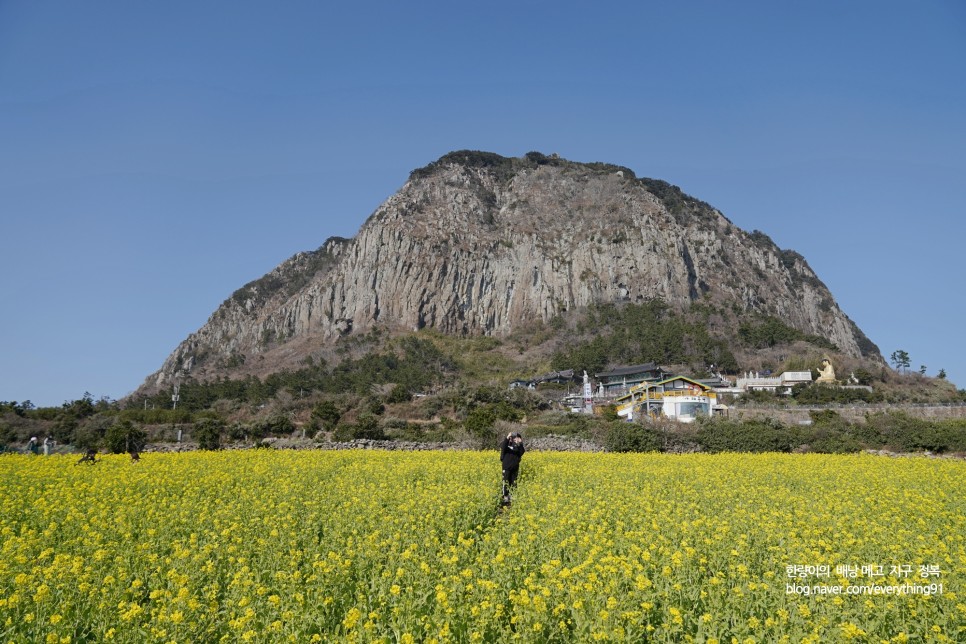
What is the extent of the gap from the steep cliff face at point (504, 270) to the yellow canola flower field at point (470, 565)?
386 ft

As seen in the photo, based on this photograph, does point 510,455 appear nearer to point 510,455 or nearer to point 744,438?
point 510,455

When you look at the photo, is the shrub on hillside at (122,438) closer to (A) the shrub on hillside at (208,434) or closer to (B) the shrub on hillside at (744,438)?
(A) the shrub on hillside at (208,434)

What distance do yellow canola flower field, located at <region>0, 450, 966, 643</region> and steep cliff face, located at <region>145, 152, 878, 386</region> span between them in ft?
386

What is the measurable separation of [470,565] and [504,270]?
14445 cm

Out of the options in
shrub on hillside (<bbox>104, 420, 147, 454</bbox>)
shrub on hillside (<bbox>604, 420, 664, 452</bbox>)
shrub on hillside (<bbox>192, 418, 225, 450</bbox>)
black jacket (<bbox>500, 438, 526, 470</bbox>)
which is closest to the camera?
black jacket (<bbox>500, 438, 526, 470</bbox>)

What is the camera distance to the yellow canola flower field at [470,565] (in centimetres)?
538

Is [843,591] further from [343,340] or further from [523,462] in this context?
[343,340]

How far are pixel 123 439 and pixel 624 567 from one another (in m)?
41.7

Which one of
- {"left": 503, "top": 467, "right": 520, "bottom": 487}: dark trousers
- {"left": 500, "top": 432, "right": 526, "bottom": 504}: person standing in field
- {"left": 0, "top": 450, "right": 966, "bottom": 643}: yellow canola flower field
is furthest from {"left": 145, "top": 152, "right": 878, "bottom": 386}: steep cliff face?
{"left": 0, "top": 450, "right": 966, "bottom": 643}: yellow canola flower field

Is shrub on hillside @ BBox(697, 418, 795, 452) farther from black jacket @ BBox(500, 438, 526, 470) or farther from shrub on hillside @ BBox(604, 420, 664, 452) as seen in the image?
black jacket @ BBox(500, 438, 526, 470)

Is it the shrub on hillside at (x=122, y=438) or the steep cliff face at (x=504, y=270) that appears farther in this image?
the steep cliff face at (x=504, y=270)

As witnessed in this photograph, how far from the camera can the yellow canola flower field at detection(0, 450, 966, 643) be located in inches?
212

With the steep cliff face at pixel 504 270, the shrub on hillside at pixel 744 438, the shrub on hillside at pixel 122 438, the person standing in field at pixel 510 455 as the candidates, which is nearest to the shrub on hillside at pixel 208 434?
the shrub on hillside at pixel 122 438

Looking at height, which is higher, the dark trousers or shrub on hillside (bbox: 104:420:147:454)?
the dark trousers
